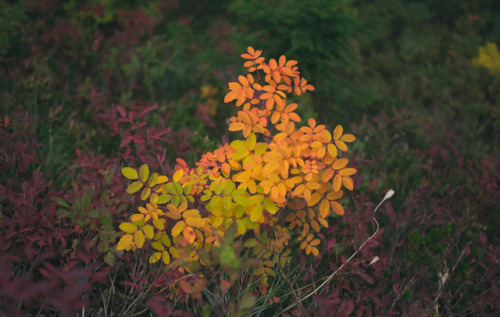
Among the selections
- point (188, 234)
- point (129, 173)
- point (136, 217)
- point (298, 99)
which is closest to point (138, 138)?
point (129, 173)

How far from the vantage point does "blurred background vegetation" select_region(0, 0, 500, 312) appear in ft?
8.50

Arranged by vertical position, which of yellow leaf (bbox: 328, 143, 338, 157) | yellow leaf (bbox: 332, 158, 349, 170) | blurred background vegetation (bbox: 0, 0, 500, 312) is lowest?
blurred background vegetation (bbox: 0, 0, 500, 312)

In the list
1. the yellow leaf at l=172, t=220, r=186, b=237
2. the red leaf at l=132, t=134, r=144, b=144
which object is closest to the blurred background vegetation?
the red leaf at l=132, t=134, r=144, b=144

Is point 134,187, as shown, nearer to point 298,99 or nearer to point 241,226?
point 241,226

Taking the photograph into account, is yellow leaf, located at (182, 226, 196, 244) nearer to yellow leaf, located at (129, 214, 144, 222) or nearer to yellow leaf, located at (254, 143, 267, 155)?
yellow leaf, located at (129, 214, 144, 222)

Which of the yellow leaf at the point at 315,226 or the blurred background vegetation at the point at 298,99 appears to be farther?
the blurred background vegetation at the point at 298,99

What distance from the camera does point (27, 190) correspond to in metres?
1.73

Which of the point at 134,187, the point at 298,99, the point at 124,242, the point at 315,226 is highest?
the point at 134,187

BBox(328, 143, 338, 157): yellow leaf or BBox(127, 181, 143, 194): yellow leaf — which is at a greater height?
BBox(328, 143, 338, 157): yellow leaf

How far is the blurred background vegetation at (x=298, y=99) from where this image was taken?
2590 mm

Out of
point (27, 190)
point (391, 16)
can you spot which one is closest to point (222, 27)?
point (391, 16)

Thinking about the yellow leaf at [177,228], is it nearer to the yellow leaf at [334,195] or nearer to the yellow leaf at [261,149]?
the yellow leaf at [261,149]

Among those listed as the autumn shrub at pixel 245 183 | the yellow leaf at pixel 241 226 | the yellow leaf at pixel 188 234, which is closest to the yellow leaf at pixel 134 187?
the autumn shrub at pixel 245 183

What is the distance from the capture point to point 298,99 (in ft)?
12.8
